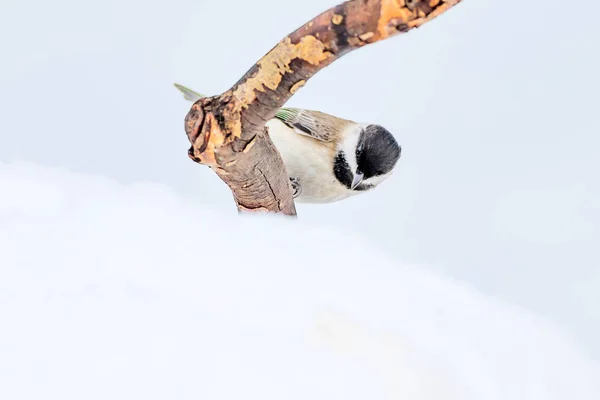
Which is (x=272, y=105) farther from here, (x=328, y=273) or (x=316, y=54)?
(x=328, y=273)

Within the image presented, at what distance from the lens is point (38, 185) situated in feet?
2.81

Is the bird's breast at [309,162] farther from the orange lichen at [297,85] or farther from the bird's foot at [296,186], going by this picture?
the orange lichen at [297,85]

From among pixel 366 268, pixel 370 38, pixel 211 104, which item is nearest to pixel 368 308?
pixel 366 268


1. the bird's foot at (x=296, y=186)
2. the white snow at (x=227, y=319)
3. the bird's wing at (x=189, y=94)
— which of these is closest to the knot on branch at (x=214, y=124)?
the white snow at (x=227, y=319)

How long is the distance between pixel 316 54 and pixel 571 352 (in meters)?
0.45

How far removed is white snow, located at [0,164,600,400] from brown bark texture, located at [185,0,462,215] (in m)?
0.22

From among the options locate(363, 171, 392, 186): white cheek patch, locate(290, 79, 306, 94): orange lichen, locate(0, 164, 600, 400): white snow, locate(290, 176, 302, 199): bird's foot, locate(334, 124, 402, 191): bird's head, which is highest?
locate(290, 79, 306, 94): orange lichen

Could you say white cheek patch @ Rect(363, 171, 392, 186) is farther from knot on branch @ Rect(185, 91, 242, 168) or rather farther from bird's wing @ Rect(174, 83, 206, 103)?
knot on branch @ Rect(185, 91, 242, 168)

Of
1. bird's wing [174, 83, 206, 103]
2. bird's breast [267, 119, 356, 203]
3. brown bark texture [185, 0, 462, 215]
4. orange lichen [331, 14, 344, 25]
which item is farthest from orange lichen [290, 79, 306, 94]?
bird's wing [174, 83, 206, 103]

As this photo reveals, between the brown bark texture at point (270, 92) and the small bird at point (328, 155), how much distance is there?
0.88 meters

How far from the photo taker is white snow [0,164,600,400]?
0.69m

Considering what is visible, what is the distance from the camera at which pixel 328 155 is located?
2271mm

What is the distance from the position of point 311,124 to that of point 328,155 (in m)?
0.11

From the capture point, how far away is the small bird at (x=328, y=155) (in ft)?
7.34
